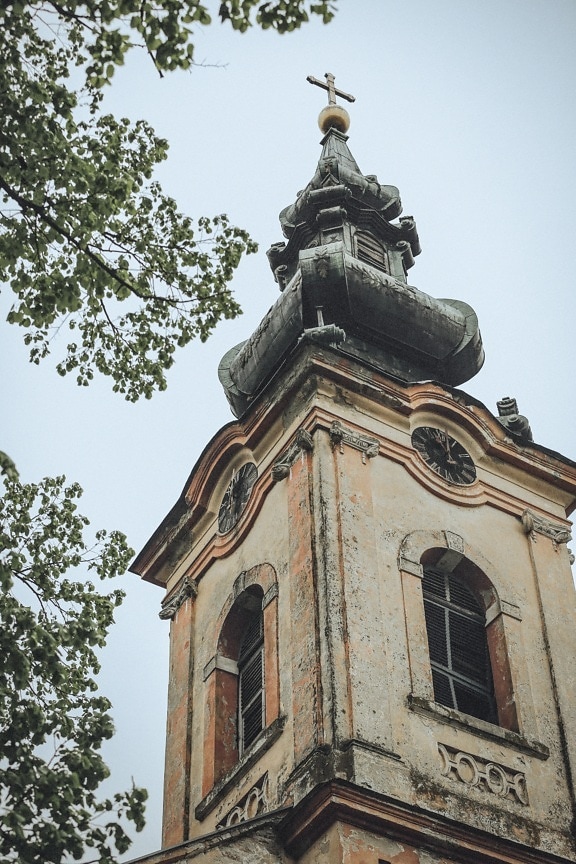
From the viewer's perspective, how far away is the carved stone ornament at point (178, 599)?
19000 millimetres

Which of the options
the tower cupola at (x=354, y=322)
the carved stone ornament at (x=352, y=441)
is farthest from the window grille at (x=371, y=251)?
the carved stone ornament at (x=352, y=441)

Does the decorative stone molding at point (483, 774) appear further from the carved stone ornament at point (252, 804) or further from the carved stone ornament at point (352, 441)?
the carved stone ornament at point (352, 441)

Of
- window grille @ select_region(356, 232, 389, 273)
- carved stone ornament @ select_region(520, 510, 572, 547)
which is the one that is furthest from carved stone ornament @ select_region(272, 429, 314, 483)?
window grille @ select_region(356, 232, 389, 273)

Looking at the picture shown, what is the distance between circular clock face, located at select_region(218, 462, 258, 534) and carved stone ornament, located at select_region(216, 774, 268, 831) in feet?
13.5

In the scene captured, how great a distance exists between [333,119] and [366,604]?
12.2 m

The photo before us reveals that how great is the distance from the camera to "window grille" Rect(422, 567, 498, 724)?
52.7 feet

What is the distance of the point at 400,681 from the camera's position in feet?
49.6

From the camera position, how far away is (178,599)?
19266mm

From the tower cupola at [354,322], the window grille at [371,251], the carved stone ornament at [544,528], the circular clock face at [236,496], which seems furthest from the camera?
the window grille at [371,251]

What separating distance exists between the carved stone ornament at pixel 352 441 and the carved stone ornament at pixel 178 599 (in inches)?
117

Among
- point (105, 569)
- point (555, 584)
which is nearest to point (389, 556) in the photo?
point (555, 584)

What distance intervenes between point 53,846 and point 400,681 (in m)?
6.04

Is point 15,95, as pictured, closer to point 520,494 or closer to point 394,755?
point 394,755

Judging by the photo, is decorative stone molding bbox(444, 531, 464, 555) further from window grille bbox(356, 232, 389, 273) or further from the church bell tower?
Answer: window grille bbox(356, 232, 389, 273)
